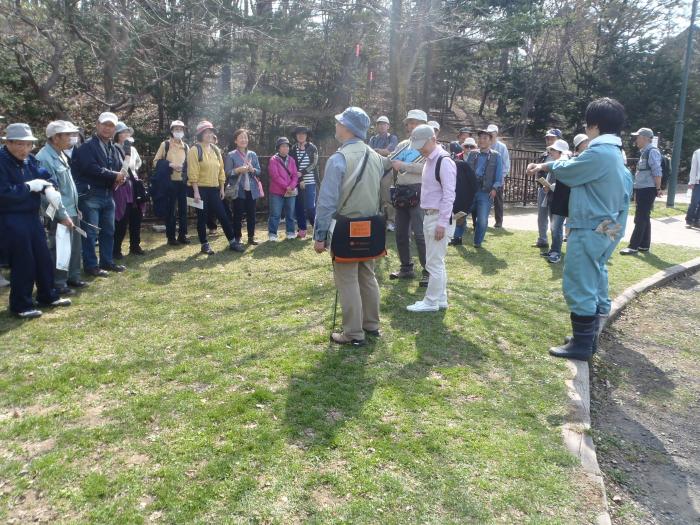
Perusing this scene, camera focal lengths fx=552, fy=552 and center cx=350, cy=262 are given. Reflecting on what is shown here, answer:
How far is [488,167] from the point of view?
9180mm

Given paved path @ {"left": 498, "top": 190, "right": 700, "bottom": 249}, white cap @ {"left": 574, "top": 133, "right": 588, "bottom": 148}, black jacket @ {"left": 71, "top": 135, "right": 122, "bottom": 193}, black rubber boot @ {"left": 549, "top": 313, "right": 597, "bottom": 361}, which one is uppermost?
white cap @ {"left": 574, "top": 133, "right": 588, "bottom": 148}

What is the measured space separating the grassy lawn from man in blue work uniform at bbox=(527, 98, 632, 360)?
2.07ft

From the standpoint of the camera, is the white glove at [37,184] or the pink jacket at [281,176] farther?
the pink jacket at [281,176]

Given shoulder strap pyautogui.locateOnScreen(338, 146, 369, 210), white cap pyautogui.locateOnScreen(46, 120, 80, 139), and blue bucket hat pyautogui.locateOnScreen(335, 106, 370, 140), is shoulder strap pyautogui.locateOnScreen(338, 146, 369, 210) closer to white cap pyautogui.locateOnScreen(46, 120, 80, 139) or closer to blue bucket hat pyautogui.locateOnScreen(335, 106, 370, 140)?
blue bucket hat pyautogui.locateOnScreen(335, 106, 370, 140)

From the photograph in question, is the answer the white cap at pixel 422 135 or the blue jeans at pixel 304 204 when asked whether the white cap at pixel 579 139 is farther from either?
the blue jeans at pixel 304 204

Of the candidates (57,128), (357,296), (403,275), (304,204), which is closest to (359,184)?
(357,296)

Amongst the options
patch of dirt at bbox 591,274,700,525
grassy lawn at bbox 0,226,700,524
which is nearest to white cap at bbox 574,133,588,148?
patch of dirt at bbox 591,274,700,525

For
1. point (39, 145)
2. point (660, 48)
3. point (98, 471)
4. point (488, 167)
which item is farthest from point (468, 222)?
point (660, 48)

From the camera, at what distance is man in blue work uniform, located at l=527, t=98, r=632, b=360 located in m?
4.42

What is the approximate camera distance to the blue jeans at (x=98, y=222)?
22.9ft

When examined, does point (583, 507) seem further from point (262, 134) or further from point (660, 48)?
point (660, 48)

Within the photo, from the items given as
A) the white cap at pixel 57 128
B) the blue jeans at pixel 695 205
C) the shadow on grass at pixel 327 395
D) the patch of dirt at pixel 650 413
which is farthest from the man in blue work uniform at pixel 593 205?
the blue jeans at pixel 695 205

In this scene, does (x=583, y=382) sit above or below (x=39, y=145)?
below

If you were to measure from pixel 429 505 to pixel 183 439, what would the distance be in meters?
1.52
